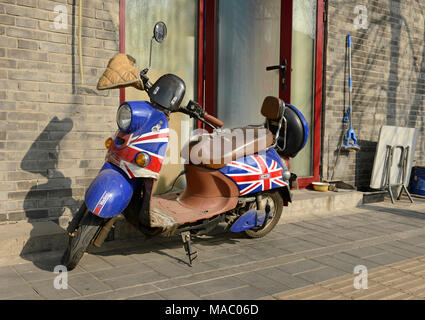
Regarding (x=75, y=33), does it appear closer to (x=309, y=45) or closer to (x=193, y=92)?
(x=193, y=92)

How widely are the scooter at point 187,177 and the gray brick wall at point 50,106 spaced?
3.57 ft

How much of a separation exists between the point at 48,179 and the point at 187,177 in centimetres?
144

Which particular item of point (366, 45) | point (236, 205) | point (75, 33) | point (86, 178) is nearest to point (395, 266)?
point (236, 205)

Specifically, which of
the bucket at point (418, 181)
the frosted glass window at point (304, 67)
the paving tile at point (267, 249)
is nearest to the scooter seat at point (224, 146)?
the paving tile at point (267, 249)

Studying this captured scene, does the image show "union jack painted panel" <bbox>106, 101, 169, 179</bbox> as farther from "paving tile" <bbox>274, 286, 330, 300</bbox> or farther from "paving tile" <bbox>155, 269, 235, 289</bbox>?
"paving tile" <bbox>274, 286, 330, 300</bbox>

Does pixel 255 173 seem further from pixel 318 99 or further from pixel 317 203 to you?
pixel 318 99

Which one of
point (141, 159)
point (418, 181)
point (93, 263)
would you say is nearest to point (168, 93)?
point (141, 159)

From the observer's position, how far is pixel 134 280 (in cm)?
327

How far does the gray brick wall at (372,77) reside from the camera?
699cm

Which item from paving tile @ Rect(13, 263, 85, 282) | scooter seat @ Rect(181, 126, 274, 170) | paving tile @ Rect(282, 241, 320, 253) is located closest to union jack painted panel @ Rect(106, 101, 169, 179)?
scooter seat @ Rect(181, 126, 274, 170)

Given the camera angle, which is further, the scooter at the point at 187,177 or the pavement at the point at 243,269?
the scooter at the point at 187,177

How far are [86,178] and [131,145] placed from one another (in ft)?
4.94

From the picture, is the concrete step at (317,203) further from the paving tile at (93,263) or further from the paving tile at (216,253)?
the paving tile at (93,263)
